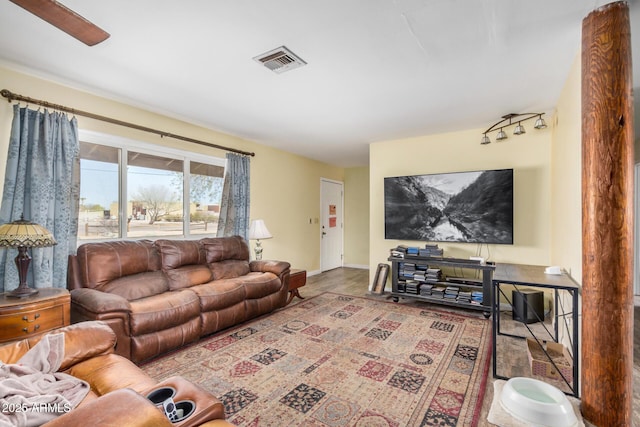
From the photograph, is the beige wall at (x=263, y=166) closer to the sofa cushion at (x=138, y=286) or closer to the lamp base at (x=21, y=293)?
the lamp base at (x=21, y=293)

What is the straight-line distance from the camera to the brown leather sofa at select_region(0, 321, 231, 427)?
84 centimetres

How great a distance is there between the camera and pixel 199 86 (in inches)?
112

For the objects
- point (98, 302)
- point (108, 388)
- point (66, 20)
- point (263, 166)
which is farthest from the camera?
point (263, 166)

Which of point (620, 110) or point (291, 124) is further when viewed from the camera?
point (291, 124)

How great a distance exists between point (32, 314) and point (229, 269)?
1.89 meters

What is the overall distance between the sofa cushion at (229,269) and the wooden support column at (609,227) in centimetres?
330

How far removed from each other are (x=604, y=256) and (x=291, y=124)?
334 centimetres

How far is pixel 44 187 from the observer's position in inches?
100

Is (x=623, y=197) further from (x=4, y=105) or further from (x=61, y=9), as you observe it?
(x=4, y=105)

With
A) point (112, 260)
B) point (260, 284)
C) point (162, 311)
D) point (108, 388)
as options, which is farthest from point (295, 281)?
point (108, 388)

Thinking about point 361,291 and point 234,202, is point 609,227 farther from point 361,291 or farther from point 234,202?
point 234,202

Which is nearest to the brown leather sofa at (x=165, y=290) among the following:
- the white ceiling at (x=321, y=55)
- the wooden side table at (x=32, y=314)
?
the wooden side table at (x=32, y=314)

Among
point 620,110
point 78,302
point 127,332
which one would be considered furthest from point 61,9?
point 620,110

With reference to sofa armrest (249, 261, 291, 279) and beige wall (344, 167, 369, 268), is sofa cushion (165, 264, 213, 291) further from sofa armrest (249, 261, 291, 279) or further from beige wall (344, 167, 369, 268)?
beige wall (344, 167, 369, 268)
